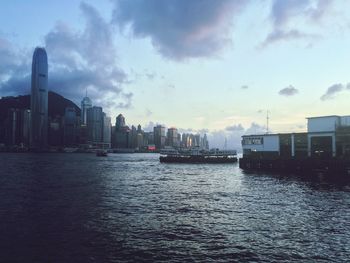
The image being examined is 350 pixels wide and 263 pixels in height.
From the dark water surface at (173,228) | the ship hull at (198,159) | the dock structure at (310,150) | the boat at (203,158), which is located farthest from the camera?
the boat at (203,158)

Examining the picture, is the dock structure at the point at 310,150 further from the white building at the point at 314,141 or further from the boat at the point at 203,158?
the boat at the point at 203,158

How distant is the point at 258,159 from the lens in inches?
4594

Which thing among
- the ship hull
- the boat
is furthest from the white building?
the boat

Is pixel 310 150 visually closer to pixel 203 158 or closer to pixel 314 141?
pixel 314 141

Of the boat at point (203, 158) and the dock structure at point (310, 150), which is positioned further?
the boat at point (203, 158)

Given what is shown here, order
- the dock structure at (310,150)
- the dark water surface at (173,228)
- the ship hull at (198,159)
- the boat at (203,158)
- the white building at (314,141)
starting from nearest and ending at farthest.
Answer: the dark water surface at (173,228), the dock structure at (310,150), the white building at (314,141), the ship hull at (198,159), the boat at (203,158)

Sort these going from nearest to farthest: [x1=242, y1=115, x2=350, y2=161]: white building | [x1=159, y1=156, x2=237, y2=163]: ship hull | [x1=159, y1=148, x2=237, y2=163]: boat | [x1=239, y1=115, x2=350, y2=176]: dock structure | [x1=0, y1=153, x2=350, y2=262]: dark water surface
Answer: [x1=0, y1=153, x2=350, y2=262]: dark water surface, [x1=239, y1=115, x2=350, y2=176]: dock structure, [x1=242, y1=115, x2=350, y2=161]: white building, [x1=159, y1=156, x2=237, y2=163]: ship hull, [x1=159, y1=148, x2=237, y2=163]: boat

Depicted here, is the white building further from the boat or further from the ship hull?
the boat

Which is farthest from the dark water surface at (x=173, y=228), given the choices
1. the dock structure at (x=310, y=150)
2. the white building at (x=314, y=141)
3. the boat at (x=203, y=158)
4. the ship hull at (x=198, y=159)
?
the boat at (x=203, y=158)

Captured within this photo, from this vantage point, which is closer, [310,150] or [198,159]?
[310,150]

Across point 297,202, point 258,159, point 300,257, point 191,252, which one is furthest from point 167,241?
→ point 258,159

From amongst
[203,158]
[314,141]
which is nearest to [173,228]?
[314,141]

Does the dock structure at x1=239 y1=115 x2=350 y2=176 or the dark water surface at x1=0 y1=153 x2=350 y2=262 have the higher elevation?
the dock structure at x1=239 y1=115 x2=350 y2=176

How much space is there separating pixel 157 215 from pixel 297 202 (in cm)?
2122
